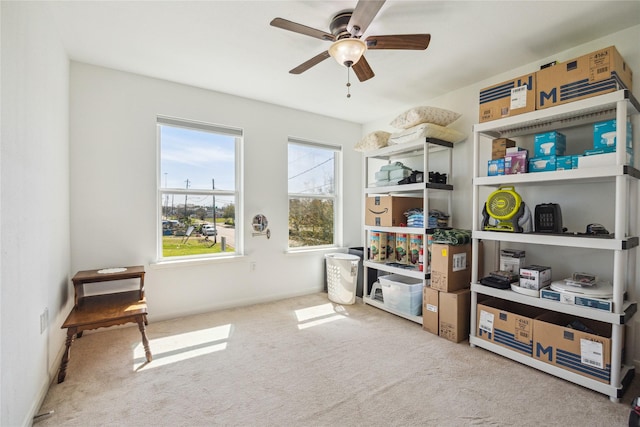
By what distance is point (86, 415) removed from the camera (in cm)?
174

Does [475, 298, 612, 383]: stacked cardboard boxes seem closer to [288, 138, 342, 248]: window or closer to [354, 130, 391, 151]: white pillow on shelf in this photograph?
[354, 130, 391, 151]: white pillow on shelf

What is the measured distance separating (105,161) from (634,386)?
465cm

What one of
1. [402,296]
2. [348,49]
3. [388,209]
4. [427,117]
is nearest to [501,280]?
Result: [402,296]

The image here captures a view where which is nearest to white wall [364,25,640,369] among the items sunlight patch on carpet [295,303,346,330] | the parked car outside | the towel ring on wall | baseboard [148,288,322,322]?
sunlight patch on carpet [295,303,346,330]

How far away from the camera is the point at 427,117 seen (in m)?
3.08

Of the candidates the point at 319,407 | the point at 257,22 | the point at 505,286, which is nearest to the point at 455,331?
the point at 505,286

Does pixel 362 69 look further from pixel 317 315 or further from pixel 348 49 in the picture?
pixel 317 315

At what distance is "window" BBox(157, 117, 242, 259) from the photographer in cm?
328

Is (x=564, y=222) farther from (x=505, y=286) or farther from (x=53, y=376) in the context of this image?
(x=53, y=376)

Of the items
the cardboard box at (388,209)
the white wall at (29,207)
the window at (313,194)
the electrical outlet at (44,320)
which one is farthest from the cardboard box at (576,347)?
the electrical outlet at (44,320)

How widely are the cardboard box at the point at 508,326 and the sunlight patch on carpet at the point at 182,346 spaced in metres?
2.26

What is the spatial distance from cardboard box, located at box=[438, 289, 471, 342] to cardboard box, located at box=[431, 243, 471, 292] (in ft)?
0.28

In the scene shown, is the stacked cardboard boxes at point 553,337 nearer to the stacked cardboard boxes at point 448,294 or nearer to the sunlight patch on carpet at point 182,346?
the stacked cardboard boxes at point 448,294

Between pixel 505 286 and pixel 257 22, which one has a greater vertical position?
pixel 257 22
